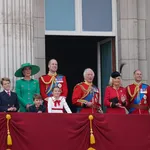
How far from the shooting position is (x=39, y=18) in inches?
677

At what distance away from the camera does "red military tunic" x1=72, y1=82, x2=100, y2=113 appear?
14797 mm

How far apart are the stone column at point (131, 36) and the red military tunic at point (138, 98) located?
2.22 metres

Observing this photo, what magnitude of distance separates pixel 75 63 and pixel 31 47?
5.99 metres

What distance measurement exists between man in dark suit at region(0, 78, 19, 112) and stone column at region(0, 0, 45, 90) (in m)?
1.19

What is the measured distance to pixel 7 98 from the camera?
14023 mm

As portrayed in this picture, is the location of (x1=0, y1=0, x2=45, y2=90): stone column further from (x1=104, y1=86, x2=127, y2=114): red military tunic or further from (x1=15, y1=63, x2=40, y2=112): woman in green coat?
(x1=104, y1=86, x2=127, y2=114): red military tunic

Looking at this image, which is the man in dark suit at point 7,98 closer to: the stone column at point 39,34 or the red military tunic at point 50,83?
the red military tunic at point 50,83

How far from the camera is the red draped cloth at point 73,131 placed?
1363cm

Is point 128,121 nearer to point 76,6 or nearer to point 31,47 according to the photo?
point 31,47

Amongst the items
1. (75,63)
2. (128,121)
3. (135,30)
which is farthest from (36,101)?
(75,63)

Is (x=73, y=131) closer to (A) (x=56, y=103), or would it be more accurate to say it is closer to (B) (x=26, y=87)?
(A) (x=56, y=103)

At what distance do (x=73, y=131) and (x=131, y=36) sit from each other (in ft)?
15.6

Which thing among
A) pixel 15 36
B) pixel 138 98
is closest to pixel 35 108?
pixel 15 36

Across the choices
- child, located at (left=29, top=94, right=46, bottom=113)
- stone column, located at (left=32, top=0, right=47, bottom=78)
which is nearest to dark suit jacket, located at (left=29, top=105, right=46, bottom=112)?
child, located at (left=29, top=94, right=46, bottom=113)
